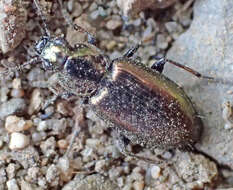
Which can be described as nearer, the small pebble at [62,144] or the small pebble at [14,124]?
the small pebble at [14,124]

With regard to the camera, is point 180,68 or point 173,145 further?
point 180,68

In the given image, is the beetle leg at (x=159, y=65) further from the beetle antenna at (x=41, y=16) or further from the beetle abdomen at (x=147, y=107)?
the beetle antenna at (x=41, y=16)

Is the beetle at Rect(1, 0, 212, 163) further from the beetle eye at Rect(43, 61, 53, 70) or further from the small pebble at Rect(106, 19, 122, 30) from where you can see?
the small pebble at Rect(106, 19, 122, 30)

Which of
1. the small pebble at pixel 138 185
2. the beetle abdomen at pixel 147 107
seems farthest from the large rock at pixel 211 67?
the small pebble at pixel 138 185

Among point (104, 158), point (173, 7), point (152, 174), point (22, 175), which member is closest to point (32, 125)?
point (22, 175)

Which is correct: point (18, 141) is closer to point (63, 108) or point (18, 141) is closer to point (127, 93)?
point (63, 108)

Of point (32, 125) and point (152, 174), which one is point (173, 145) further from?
point (32, 125)

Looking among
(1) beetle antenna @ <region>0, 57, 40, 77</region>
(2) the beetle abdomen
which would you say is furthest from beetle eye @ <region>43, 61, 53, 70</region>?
(2) the beetle abdomen
